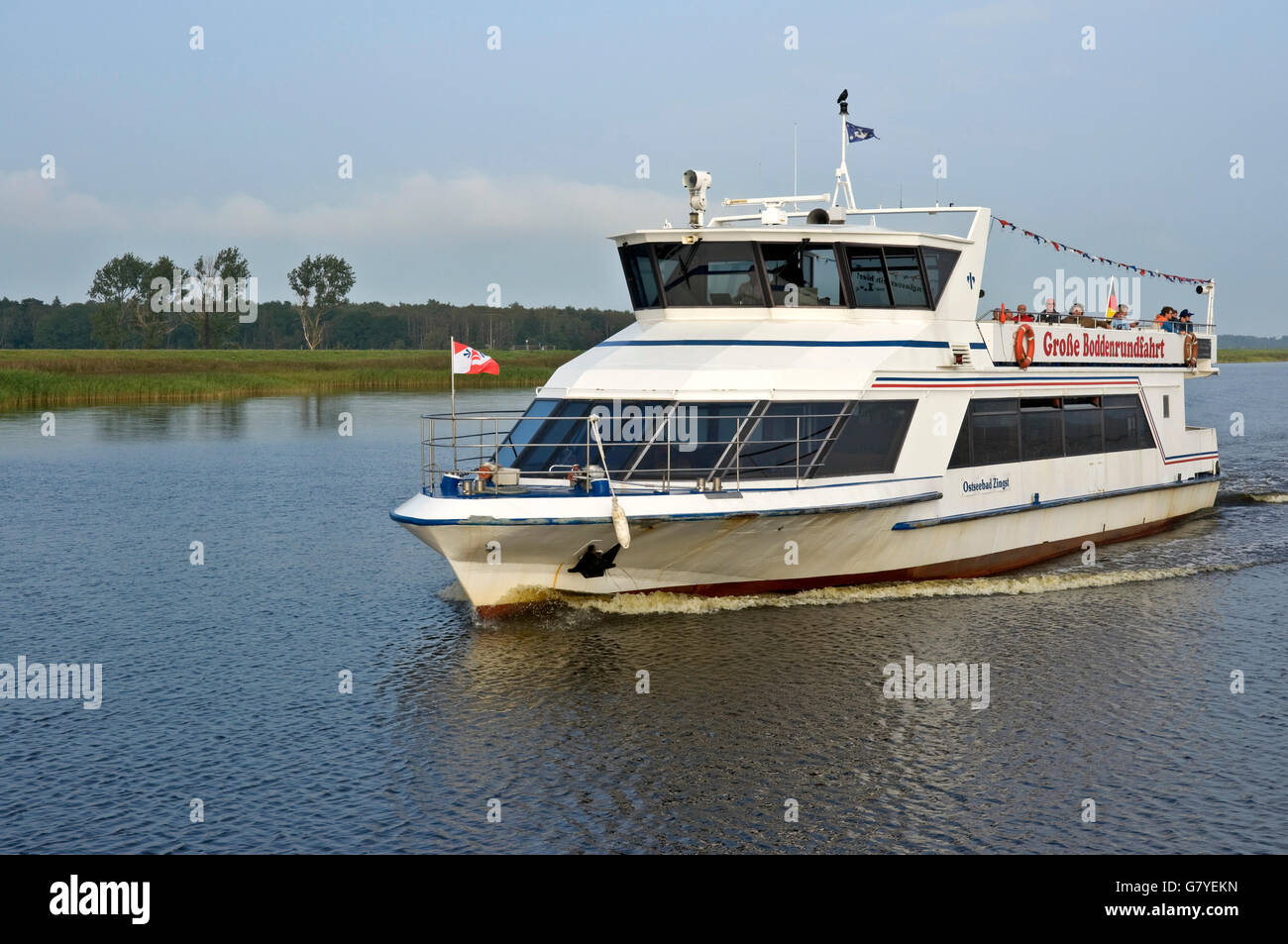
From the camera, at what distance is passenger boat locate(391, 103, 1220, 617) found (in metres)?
15.5

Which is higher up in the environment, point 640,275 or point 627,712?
point 640,275

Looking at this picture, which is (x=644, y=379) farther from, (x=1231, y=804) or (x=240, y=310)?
(x=240, y=310)

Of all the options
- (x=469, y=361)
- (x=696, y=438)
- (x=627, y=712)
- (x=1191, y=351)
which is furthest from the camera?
(x=1191, y=351)

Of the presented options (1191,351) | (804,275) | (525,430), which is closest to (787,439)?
(804,275)

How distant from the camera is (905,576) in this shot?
18016 millimetres

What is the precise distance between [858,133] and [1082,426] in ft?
19.9

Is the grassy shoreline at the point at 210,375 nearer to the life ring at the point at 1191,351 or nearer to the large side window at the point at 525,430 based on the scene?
the large side window at the point at 525,430

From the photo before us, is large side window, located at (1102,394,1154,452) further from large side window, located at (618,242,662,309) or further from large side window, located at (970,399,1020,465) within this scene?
large side window, located at (618,242,662,309)

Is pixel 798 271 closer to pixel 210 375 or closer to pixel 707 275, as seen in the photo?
pixel 707 275

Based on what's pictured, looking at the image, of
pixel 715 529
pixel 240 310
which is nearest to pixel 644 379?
pixel 715 529

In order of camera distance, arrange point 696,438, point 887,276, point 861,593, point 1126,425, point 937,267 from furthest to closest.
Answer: point 1126,425, point 937,267, point 887,276, point 861,593, point 696,438

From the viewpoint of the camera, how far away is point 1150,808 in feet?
34.7

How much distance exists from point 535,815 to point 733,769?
77.1 inches

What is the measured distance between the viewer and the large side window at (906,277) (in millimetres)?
18109
